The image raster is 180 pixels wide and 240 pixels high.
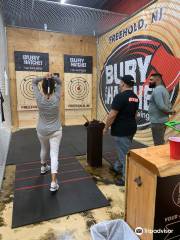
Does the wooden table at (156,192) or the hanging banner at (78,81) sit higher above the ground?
the hanging banner at (78,81)

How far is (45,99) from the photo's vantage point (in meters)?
1.98

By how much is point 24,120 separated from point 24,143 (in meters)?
1.59

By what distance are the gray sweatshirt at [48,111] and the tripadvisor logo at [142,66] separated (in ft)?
6.68

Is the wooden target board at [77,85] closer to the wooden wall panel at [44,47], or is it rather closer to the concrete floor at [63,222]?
the wooden wall panel at [44,47]

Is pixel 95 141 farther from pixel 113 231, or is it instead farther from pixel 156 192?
A: pixel 156 192

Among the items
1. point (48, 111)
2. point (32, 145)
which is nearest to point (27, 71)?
point (32, 145)

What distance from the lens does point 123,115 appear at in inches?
87.4

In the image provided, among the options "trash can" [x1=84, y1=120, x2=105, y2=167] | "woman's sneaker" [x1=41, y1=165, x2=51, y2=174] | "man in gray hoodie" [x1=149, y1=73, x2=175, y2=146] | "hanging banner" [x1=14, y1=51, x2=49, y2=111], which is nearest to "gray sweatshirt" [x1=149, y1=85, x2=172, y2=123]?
"man in gray hoodie" [x1=149, y1=73, x2=175, y2=146]

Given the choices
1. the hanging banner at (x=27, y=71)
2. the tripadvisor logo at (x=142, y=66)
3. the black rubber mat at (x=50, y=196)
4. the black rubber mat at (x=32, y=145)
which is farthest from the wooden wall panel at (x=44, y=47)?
the black rubber mat at (x=50, y=196)

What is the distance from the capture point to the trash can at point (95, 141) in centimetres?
278

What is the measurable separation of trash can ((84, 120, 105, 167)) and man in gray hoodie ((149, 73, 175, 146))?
72 centimetres

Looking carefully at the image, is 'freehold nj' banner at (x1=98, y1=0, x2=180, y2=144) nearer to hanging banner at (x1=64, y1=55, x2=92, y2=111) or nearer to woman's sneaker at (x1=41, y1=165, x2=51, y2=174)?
hanging banner at (x1=64, y1=55, x2=92, y2=111)

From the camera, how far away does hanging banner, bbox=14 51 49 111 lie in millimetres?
5266

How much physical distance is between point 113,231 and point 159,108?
1.70 m
